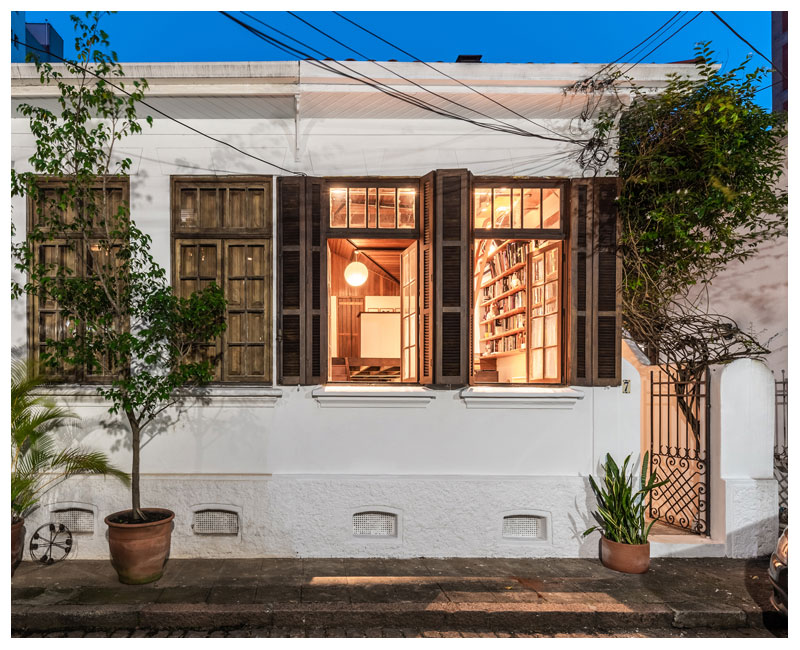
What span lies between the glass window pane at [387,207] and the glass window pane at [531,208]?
4.93 ft

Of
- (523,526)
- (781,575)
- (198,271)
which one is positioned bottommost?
(523,526)

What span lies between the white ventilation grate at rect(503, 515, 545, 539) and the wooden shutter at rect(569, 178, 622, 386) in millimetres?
1634

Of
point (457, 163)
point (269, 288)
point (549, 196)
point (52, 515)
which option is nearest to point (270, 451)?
point (269, 288)

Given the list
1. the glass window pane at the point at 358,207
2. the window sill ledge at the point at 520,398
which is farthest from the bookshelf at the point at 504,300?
the glass window pane at the point at 358,207

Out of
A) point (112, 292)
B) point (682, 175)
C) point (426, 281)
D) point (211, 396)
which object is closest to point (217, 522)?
point (211, 396)

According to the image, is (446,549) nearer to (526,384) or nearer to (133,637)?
(526,384)

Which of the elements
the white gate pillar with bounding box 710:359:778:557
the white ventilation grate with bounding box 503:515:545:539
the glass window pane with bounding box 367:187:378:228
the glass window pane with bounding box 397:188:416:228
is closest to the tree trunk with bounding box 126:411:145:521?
the glass window pane with bounding box 367:187:378:228

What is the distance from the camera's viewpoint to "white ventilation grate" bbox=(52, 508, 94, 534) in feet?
21.1

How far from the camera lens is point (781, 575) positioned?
460 cm

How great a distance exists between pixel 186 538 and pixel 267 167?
420cm

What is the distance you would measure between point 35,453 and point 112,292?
193 centimetres

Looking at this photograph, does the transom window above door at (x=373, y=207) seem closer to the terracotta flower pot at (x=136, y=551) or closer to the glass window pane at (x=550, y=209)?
the glass window pane at (x=550, y=209)

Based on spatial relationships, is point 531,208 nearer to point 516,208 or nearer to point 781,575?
point 516,208

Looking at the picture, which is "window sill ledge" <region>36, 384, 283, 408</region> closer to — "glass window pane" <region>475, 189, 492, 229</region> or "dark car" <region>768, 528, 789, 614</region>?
"glass window pane" <region>475, 189, 492, 229</region>
